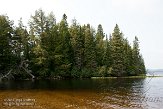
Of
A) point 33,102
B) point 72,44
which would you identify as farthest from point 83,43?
point 33,102

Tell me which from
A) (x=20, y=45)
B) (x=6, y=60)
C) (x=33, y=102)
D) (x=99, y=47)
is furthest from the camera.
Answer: (x=99, y=47)

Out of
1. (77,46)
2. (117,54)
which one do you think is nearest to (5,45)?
(77,46)

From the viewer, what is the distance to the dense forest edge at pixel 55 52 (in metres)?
71.1

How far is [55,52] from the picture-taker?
77.4m

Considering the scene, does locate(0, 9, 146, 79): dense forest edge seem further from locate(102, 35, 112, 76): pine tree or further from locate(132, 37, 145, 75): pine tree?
locate(132, 37, 145, 75): pine tree

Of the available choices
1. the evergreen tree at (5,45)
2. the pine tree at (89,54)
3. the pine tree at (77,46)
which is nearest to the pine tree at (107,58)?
the pine tree at (89,54)

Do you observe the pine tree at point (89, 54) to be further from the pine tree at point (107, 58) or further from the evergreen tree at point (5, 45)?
the evergreen tree at point (5, 45)

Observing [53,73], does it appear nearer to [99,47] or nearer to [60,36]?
[60,36]

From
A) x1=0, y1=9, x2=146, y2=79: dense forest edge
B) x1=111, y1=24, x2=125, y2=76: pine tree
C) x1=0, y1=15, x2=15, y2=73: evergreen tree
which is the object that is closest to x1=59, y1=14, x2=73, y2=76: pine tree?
x1=0, y1=9, x2=146, y2=79: dense forest edge

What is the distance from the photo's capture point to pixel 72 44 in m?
82.3

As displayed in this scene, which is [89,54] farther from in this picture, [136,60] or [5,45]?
[136,60]

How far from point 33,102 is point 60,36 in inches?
2016

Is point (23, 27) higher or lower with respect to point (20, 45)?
higher

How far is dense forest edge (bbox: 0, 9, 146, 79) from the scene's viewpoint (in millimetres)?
71125
